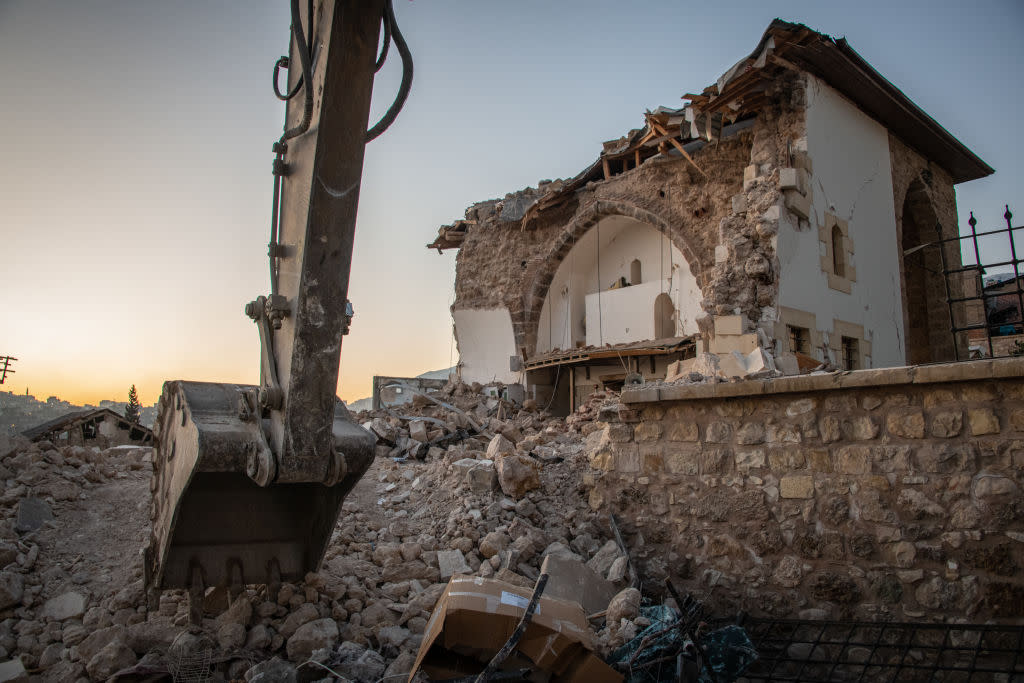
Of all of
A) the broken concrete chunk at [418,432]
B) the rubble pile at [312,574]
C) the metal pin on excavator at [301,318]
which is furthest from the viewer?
the broken concrete chunk at [418,432]

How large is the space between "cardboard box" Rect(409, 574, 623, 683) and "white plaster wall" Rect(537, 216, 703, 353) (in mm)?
10567

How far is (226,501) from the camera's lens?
10.9 feet

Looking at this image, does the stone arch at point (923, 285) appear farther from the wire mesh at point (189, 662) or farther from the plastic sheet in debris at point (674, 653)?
the wire mesh at point (189, 662)

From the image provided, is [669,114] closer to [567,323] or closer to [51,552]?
[567,323]

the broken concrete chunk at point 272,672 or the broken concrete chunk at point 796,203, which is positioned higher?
the broken concrete chunk at point 796,203

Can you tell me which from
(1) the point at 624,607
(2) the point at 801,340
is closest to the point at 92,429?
(1) the point at 624,607

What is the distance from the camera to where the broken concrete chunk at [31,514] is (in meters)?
4.41

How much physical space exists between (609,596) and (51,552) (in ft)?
12.2

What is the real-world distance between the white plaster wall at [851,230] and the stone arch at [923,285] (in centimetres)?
160

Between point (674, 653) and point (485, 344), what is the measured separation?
13887 millimetres

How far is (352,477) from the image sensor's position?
3346 millimetres

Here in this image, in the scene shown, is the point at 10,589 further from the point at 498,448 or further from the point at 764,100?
the point at 764,100

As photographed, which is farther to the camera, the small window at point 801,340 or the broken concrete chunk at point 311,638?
the small window at point 801,340

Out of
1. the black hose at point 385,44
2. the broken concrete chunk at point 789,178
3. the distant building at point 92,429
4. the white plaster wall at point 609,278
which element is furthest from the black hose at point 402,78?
the white plaster wall at point 609,278
